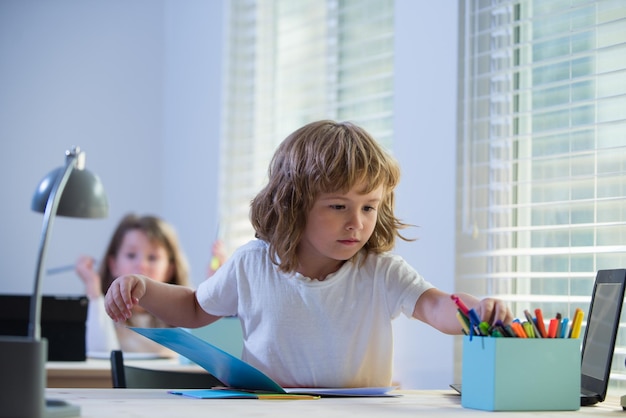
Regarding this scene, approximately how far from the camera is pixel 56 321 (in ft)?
9.81

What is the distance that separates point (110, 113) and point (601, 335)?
3.71 metres

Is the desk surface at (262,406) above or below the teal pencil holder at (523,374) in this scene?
below

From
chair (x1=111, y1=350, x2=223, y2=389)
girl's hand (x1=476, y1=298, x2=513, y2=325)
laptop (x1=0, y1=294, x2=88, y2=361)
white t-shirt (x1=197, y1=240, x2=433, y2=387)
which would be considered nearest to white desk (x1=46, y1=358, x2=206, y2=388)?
laptop (x1=0, y1=294, x2=88, y2=361)

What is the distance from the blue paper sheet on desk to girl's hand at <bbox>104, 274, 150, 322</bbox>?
0.16 metres

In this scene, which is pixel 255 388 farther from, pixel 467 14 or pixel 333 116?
pixel 333 116

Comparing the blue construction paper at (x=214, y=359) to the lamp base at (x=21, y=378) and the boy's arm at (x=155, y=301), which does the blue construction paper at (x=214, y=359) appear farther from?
the lamp base at (x=21, y=378)

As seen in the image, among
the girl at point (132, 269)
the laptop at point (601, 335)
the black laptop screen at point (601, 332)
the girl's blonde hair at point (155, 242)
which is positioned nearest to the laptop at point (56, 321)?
the girl at point (132, 269)

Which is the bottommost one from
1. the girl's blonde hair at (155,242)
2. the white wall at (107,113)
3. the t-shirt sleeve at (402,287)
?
the t-shirt sleeve at (402,287)

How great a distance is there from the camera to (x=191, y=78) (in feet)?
15.5

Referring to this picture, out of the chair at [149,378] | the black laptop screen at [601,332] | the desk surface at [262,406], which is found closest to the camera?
the desk surface at [262,406]

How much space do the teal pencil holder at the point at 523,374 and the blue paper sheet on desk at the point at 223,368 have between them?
0.90 ft

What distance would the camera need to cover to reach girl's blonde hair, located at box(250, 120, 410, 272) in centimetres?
181

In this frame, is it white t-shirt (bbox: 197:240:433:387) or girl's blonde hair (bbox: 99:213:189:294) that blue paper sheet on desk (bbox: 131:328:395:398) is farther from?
girl's blonde hair (bbox: 99:213:189:294)

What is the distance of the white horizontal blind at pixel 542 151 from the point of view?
2.25m
